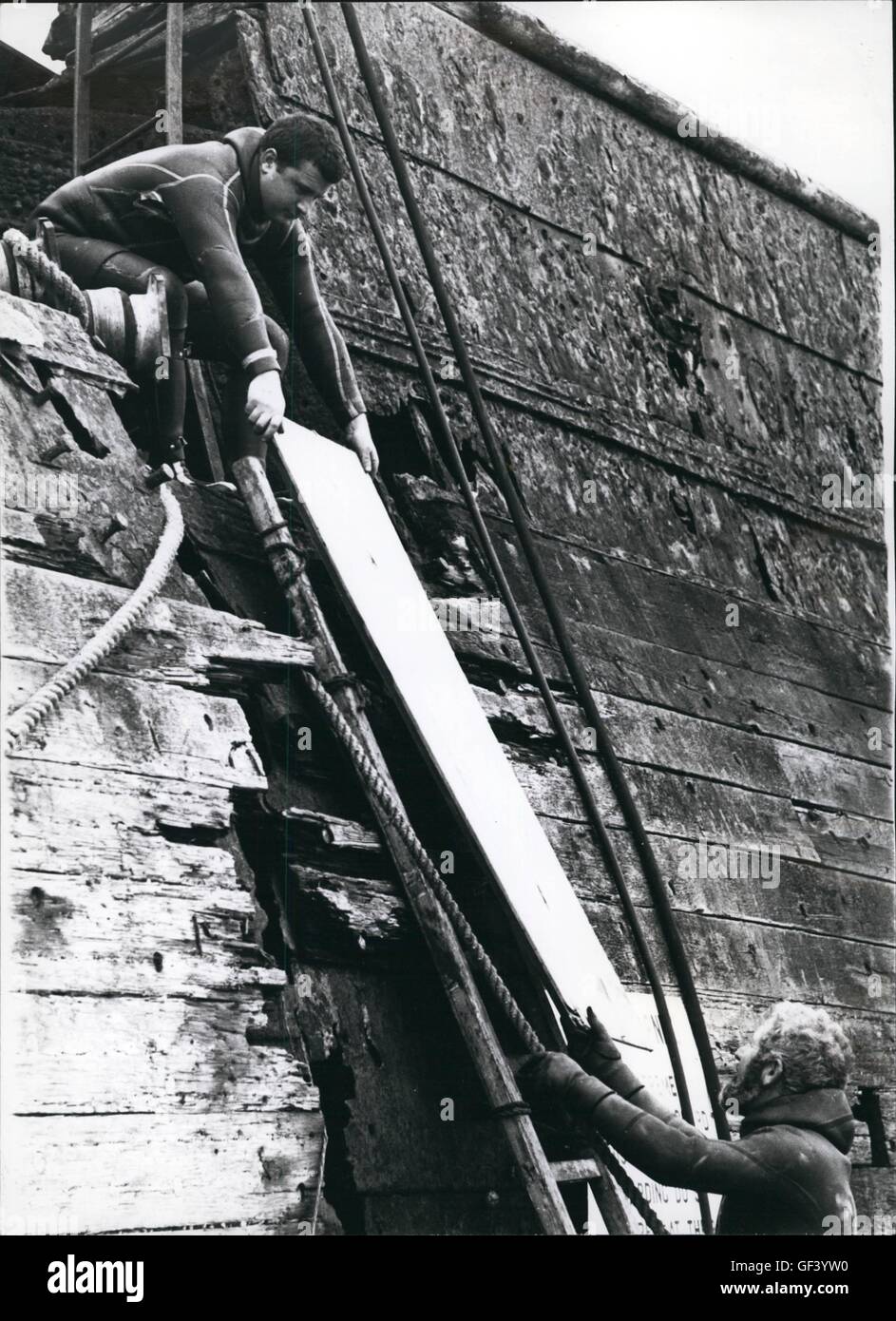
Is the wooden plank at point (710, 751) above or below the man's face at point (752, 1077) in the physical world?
above

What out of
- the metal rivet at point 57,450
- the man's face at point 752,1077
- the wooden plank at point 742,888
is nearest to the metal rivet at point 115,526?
the metal rivet at point 57,450

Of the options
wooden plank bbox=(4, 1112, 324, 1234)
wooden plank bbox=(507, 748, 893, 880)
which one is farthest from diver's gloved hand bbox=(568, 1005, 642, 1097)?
wooden plank bbox=(4, 1112, 324, 1234)

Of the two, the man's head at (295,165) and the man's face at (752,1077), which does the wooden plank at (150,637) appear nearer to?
the man's head at (295,165)

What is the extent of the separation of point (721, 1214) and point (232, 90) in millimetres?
2046

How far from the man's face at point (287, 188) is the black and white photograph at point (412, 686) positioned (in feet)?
0.04

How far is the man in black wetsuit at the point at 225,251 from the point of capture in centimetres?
287

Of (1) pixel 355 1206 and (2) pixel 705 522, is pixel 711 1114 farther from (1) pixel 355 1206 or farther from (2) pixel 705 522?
(2) pixel 705 522

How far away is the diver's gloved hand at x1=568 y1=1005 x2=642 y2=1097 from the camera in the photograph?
9.42 ft

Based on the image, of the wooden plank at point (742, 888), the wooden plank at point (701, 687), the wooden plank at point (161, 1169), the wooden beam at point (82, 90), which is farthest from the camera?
the wooden plank at point (701, 687)

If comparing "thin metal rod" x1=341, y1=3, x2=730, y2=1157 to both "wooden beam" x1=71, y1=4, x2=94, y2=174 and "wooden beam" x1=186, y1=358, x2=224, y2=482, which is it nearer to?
"wooden beam" x1=71, y1=4, x2=94, y2=174

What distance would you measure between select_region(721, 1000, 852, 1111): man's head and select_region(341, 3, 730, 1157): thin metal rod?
0.16 meters

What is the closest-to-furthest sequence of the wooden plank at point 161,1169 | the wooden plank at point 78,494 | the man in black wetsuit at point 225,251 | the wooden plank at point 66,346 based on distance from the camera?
the wooden plank at point 161,1169 → the wooden plank at point 78,494 → the wooden plank at point 66,346 → the man in black wetsuit at point 225,251

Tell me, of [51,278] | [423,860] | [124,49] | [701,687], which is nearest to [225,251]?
[51,278]
